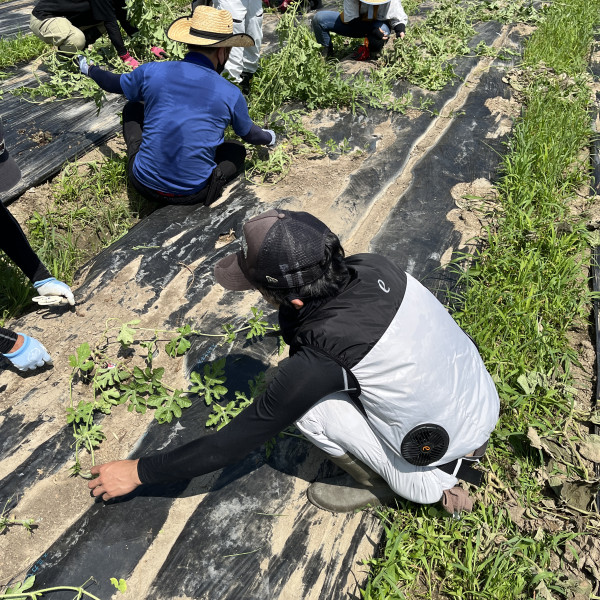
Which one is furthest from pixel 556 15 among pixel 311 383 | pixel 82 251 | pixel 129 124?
pixel 311 383

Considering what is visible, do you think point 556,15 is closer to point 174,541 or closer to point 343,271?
point 343,271

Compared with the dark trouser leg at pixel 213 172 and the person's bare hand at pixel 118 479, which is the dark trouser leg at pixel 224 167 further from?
the person's bare hand at pixel 118 479

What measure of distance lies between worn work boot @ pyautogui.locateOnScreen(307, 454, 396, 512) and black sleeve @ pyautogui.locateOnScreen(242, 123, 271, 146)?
241cm

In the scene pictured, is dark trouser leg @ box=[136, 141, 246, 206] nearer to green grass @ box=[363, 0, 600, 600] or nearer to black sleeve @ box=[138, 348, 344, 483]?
green grass @ box=[363, 0, 600, 600]

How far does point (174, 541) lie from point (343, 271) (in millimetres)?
1174

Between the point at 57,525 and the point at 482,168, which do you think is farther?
the point at 482,168

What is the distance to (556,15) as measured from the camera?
6.42 metres

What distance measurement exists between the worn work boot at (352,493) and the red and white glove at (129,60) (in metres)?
4.24

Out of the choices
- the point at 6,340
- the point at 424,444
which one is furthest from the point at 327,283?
the point at 6,340

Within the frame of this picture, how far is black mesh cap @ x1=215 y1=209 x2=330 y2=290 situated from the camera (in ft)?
4.77

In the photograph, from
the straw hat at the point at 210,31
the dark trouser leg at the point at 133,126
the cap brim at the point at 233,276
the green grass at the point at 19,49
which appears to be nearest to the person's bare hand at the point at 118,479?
the cap brim at the point at 233,276

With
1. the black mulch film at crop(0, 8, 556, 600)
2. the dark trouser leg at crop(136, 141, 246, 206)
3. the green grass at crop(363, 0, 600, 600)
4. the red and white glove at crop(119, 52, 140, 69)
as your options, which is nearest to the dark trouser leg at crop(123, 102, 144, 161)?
the dark trouser leg at crop(136, 141, 246, 206)

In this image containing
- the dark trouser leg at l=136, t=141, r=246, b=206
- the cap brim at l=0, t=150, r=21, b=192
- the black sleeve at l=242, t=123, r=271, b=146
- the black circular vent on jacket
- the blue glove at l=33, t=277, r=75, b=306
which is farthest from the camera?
the black sleeve at l=242, t=123, r=271, b=146

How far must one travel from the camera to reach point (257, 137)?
3.57 metres
